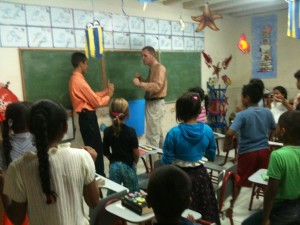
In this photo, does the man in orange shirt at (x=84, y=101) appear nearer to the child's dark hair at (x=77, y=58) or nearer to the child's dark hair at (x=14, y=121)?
the child's dark hair at (x=77, y=58)

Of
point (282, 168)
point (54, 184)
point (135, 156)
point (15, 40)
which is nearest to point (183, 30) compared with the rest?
point (15, 40)

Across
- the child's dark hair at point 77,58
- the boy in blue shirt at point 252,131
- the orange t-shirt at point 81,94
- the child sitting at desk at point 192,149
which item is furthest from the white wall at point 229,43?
the child sitting at desk at point 192,149

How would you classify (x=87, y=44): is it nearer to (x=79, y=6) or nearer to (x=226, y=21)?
(x=79, y=6)

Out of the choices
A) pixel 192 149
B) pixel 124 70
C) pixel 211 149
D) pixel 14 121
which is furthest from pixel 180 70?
pixel 14 121

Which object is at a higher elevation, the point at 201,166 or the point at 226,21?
the point at 226,21

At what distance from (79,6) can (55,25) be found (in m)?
0.49

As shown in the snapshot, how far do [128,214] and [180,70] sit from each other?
168 inches

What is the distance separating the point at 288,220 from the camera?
5.40ft

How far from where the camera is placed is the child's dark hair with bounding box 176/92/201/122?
1984 millimetres

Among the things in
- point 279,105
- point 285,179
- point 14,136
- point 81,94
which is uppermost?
point 81,94

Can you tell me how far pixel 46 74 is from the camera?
379 centimetres

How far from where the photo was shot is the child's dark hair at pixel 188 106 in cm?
198

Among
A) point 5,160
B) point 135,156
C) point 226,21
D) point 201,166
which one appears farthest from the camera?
point 226,21

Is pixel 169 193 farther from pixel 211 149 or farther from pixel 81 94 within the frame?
pixel 81 94
